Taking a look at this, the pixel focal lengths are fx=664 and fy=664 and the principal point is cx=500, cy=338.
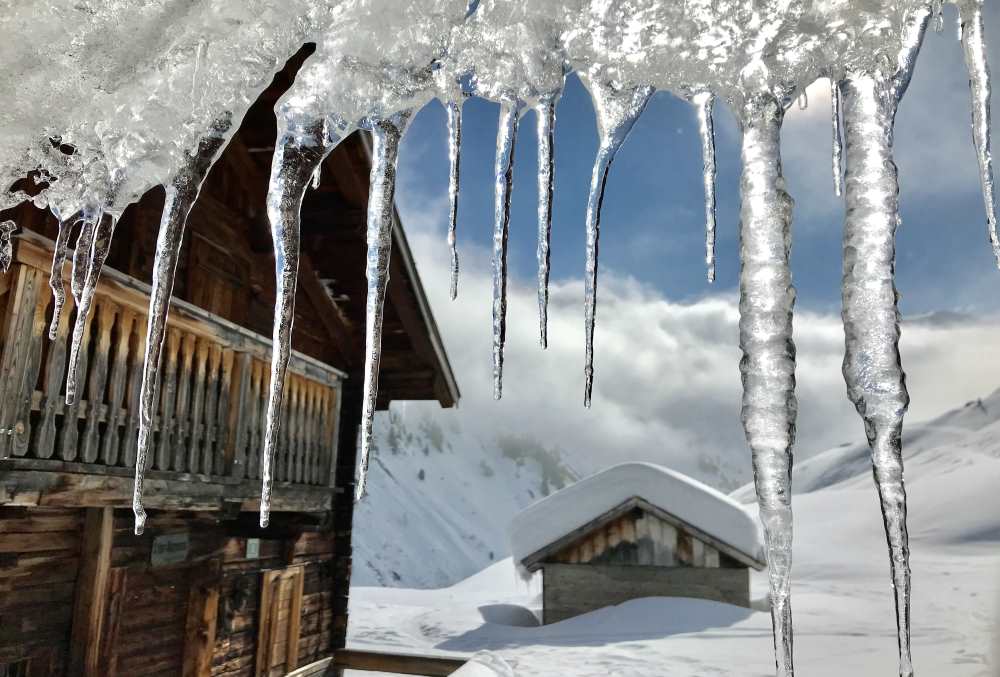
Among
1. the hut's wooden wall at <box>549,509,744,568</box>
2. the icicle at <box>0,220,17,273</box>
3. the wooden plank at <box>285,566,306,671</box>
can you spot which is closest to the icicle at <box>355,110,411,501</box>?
the icicle at <box>0,220,17,273</box>

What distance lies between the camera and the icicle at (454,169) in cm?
225

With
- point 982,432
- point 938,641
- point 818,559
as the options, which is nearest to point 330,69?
point 938,641

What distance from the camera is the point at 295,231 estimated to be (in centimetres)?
248

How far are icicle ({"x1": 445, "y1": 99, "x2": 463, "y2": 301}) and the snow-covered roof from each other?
13.2 meters

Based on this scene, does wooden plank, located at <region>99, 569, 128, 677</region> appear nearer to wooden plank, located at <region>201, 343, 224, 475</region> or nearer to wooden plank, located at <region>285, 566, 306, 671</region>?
wooden plank, located at <region>201, 343, 224, 475</region>

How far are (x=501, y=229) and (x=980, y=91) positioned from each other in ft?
4.67

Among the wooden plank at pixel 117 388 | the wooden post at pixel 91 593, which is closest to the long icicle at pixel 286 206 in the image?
the wooden plank at pixel 117 388

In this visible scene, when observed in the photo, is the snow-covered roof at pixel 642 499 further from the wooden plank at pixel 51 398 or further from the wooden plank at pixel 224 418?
the wooden plank at pixel 51 398

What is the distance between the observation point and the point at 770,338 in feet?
5.58

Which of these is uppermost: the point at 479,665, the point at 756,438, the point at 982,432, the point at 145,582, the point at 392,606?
the point at 982,432

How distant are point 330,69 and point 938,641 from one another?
15.7 meters

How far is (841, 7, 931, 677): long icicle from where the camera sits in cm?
158

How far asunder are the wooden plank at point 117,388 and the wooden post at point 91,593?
842 mm

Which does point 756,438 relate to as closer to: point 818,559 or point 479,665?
point 479,665
